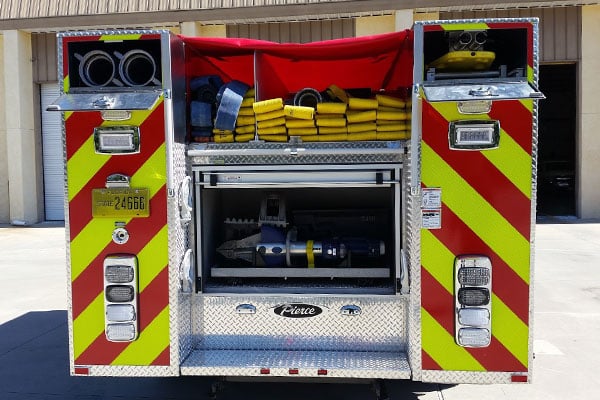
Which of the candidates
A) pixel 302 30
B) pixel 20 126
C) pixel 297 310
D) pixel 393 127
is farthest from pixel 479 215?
pixel 20 126

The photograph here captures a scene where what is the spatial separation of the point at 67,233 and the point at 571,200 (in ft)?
50.2

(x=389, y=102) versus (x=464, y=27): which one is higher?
(x=464, y=27)

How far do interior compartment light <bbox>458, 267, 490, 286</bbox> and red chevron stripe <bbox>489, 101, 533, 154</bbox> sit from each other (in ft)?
2.34

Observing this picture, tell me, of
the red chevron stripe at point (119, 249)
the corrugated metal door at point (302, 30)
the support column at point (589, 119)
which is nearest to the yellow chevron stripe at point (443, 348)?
the red chevron stripe at point (119, 249)

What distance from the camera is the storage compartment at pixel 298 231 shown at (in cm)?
358

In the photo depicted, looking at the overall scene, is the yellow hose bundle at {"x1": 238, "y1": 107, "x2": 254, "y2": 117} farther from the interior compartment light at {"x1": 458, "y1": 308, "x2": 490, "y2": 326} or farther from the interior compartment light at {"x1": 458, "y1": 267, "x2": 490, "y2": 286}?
the interior compartment light at {"x1": 458, "y1": 308, "x2": 490, "y2": 326}

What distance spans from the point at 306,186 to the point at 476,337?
1.27 meters

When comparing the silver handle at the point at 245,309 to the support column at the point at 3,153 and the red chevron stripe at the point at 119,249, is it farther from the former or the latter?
the support column at the point at 3,153

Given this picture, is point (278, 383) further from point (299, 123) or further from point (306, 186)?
point (299, 123)

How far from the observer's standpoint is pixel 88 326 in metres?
3.40

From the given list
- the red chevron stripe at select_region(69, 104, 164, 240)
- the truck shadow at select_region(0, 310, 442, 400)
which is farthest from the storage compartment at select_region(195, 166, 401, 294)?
the truck shadow at select_region(0, 310, 442, 400)

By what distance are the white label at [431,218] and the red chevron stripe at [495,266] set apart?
29mm

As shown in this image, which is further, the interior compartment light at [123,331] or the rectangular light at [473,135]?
the interior compartment light at [123,331]

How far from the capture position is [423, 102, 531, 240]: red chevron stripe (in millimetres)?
3154
